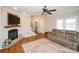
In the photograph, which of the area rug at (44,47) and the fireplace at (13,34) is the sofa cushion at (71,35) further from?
the fireplace at (13,34)

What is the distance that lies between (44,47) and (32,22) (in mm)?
645

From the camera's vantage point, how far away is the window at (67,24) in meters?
1.71

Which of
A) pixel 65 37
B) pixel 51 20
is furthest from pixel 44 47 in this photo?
pixel 51 20

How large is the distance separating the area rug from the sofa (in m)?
0.09

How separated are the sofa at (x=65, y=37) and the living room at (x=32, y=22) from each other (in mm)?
70

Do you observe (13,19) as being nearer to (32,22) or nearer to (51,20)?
(32,22)

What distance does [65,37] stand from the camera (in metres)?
1.78

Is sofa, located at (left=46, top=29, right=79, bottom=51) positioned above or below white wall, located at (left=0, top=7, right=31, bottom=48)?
below

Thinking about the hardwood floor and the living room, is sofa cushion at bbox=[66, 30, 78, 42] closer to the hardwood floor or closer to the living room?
the living room

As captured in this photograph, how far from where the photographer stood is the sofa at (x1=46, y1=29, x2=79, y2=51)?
168cm

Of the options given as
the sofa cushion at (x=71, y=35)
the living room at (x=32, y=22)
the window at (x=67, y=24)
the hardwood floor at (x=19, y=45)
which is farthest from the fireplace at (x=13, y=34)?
the sofa cushion at (x=71, y=35)

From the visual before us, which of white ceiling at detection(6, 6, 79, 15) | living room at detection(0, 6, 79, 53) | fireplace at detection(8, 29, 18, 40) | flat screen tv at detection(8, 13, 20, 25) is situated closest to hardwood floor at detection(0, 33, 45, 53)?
living room at detection(0, 6, 79, 53)

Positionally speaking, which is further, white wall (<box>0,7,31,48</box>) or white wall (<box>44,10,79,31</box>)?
white wall (<box>44,10,79,31</box>)
